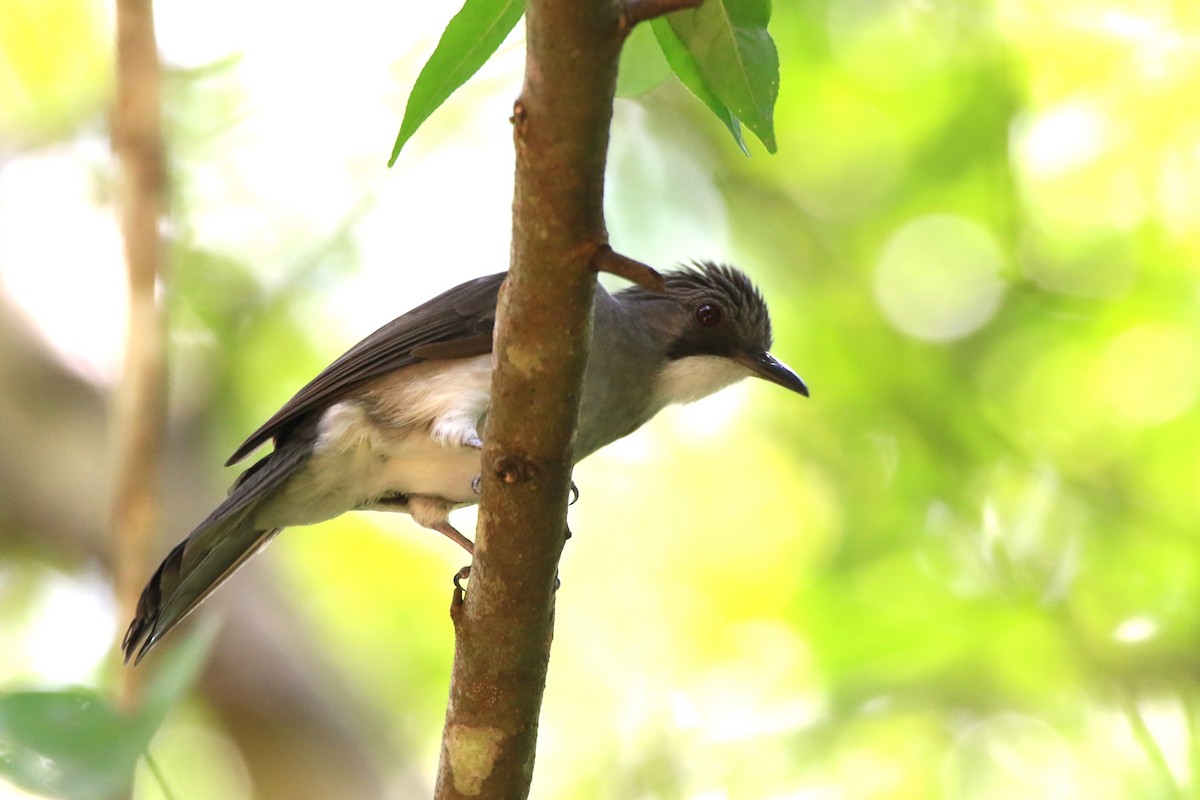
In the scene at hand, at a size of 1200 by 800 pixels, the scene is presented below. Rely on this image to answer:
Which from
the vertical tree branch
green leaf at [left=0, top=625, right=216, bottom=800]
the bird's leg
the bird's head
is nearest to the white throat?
the bird's head

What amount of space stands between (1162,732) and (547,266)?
438 cm

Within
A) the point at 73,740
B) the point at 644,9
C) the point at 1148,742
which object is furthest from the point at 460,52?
the point at 1148,742

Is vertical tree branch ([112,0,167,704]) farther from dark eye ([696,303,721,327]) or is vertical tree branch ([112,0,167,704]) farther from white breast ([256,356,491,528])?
dark eye ([696,303,721,327])

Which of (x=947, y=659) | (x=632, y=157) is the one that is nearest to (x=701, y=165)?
(x=632, y=157)

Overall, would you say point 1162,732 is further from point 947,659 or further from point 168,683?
point 168,683

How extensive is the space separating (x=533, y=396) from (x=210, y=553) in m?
1.96

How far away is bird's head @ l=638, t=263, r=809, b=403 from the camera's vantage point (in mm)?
4828

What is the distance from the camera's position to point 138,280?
4203mm

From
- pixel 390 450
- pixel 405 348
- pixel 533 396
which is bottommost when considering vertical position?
pixel 533 396

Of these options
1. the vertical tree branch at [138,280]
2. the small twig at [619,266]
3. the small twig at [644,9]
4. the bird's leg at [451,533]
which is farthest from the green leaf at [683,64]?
the vertical tree branch at [138,280]

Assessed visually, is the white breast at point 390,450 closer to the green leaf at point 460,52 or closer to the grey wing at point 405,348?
the grey wing at point 405,348

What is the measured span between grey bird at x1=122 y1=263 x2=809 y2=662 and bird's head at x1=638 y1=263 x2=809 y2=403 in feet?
0.76

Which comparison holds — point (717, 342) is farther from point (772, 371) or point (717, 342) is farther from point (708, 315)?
point (772, 371)

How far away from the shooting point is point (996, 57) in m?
6.34
